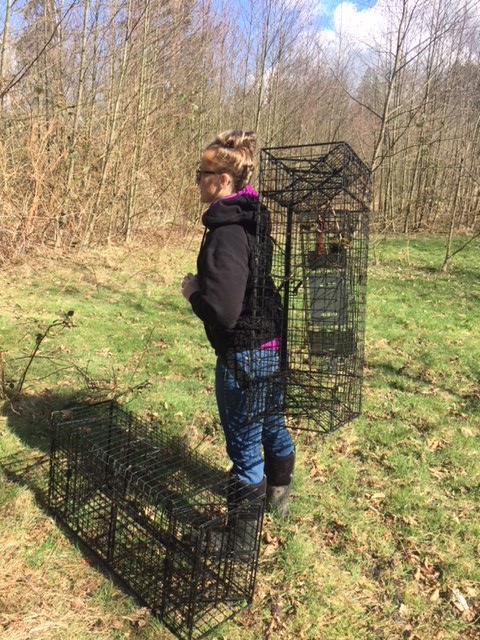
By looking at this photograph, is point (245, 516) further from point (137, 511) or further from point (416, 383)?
point (416, 383)

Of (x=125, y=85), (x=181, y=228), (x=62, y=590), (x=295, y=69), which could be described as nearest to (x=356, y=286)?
(x=62, y=590)

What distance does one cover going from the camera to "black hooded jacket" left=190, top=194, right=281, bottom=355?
6.76 ft

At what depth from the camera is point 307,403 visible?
2.45m

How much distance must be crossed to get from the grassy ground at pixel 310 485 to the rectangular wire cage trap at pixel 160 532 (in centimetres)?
9

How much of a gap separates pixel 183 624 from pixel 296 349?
1.45 m

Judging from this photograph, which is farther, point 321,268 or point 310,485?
point 310,485

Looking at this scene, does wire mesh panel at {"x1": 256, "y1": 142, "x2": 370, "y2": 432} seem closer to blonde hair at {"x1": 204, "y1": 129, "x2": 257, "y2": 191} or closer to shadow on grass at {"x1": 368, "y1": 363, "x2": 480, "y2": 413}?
blonde hair at {"x1": 204, "y1": 129, "x2": 257, "y2": 191}

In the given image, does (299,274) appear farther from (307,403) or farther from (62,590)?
(62,590)

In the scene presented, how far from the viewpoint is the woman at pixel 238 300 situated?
2078 mm

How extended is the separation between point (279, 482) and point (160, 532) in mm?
786

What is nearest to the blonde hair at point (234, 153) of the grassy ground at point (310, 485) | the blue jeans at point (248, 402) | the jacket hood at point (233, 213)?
the jacket hood at point (233, 213)

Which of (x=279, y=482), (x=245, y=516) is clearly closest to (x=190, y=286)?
(x=245, y=516)

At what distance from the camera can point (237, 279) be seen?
2.07 metres

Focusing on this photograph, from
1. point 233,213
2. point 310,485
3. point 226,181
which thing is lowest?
point 310,485
